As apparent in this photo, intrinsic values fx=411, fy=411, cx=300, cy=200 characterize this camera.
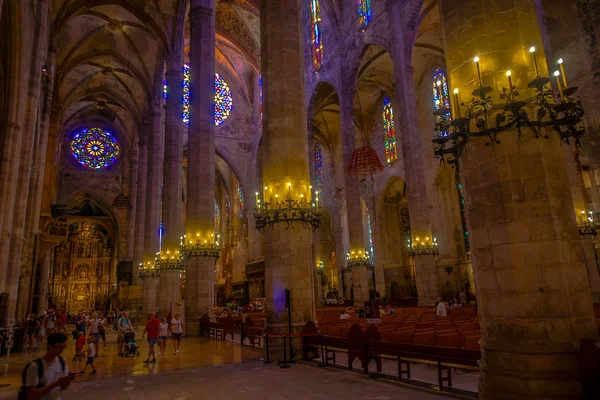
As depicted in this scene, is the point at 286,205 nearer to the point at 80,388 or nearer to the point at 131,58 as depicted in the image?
the point at 80,388

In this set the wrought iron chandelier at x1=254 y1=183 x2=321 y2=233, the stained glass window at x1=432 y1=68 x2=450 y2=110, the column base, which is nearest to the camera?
the column base

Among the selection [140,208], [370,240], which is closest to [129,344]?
[140,208]

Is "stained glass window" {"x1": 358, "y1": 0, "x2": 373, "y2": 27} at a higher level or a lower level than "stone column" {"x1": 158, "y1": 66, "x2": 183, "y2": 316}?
higher

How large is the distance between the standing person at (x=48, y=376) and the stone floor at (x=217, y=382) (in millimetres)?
3520

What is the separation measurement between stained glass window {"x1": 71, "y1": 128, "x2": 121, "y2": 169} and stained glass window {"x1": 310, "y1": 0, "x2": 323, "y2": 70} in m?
22.1

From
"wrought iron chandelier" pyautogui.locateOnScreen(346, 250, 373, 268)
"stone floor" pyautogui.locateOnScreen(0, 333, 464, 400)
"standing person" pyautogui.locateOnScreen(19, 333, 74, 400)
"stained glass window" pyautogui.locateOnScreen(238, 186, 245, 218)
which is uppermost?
"stained glass window" pyautogui.locateOnScreen(238, 186, 245, 218)

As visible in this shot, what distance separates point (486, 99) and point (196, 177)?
581 inches

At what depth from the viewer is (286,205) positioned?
10.6 m

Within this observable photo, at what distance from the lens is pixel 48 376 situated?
3.32m

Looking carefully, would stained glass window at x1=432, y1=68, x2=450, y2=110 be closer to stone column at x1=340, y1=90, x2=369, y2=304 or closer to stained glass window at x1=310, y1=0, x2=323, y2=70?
stone column at x1=340, y1=90, x2=369, y2=304

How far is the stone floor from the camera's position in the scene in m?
6.46

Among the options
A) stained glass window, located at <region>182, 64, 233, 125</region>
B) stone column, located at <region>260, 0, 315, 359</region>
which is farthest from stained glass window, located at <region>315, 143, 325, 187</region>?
stone column, located at <region>260, 0, 315, 359</region>

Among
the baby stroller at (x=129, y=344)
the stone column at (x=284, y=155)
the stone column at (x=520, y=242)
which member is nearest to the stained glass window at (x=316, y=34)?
the stone column at (x=284, y=155)

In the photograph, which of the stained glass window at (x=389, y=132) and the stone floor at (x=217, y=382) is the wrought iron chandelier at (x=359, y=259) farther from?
the stone floor at (x=217, y=382)
